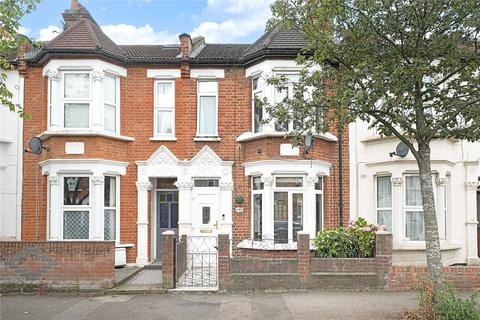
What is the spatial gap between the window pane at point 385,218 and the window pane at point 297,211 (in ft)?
8.08

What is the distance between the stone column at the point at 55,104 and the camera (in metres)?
14.3

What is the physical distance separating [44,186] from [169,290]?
611 centimetres

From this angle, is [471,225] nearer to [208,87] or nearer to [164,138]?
[208,87]

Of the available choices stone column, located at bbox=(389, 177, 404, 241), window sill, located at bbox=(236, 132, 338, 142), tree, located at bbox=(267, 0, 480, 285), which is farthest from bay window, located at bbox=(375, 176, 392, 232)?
tree, located at bbox=(267, 0, 480, 285)

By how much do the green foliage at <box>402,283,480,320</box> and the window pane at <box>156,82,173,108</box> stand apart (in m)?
9.94

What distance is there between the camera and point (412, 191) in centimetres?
1423

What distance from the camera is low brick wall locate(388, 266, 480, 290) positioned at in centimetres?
1059

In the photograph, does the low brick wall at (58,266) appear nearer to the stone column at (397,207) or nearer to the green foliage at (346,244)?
the green foliage at (346,244)

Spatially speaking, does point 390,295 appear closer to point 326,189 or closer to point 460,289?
point 460,289

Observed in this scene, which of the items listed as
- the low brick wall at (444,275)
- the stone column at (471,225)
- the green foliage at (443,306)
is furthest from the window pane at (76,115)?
the stone column at (471,225)

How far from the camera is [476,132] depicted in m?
8.35

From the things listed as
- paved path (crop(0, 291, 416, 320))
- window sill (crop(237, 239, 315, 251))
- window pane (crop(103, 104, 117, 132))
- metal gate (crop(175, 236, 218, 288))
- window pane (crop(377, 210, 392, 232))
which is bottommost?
paved path (crop(0, 291, 416, 320))

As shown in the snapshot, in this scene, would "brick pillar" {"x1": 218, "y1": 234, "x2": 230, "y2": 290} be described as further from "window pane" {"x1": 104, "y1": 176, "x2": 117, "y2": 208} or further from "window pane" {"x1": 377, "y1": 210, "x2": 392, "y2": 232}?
"window pane" {"x1": 377, "y1": 210, "x2": 392, "y2": 232}

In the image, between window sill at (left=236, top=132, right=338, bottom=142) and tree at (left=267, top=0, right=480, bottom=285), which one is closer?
tree at (left=267, top=0, right=480, bottom=285)
